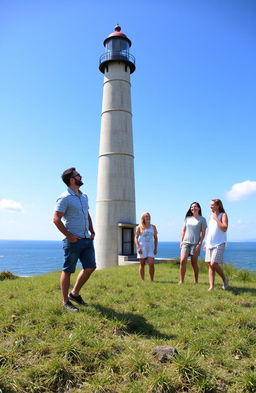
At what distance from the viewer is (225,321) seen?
4133 mm

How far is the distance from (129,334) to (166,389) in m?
1.14

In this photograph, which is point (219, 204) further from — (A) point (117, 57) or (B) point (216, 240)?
(A) point (117, 57)

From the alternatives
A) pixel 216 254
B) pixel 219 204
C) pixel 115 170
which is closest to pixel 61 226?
pixel 216 254

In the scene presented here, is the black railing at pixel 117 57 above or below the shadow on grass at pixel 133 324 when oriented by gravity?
above

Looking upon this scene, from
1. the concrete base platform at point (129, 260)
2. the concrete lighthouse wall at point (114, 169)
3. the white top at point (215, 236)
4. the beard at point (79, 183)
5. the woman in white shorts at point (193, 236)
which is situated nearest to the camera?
the beard at point (79, 183)

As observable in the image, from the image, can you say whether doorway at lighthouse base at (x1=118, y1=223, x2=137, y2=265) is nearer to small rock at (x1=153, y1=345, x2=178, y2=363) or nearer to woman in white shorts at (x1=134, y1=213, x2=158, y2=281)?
woman in white shorts at (x1=134, y1=213, x2=158, y2=281)

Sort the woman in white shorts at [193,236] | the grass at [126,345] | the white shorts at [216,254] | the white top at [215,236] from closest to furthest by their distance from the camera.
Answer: the grass at [126,345]
the white shorts at [216,254]
the white top at [215,236]
the woman in white shorts at [193,236]

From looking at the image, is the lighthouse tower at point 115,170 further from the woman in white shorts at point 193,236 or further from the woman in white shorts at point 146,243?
the woman in white shorts at point 193,236

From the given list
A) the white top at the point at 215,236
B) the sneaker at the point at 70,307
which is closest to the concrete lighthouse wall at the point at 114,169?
the white top at the point at 215,236

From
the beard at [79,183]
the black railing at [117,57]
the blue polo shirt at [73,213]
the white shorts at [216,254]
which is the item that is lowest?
the white shorts at [216,254]

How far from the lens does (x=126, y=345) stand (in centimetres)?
344

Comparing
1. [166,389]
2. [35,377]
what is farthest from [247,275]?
[35,377]

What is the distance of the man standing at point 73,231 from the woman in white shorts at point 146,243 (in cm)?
292

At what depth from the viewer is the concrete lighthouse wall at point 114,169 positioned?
17.7 meters
